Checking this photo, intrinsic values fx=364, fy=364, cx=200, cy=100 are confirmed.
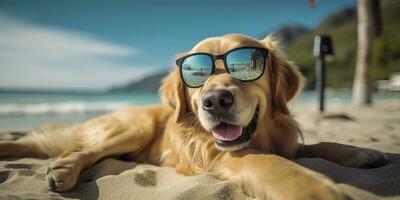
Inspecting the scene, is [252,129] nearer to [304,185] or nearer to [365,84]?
[304,185]

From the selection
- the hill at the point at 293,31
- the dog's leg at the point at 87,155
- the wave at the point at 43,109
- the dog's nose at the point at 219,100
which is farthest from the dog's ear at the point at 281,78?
the hill at the point at 293,31

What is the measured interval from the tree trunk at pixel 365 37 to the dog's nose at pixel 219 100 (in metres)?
8.79

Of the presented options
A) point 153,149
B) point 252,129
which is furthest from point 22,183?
point 252,129

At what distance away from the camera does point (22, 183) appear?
100 inches

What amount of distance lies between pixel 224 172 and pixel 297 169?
0.64 metres

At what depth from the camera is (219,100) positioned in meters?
2.33

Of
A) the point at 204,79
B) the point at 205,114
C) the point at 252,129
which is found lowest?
the point at 252,129

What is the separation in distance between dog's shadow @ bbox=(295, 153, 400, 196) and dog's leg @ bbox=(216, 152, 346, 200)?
0.38m

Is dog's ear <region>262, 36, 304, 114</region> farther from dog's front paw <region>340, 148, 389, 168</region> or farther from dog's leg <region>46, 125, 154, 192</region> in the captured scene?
dog's leg <region>46, 125, 154, 192</region>

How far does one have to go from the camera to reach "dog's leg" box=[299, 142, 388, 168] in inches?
103

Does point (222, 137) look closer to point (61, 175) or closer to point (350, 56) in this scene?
point (61, 175)

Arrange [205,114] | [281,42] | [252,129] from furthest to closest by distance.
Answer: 1. [281,42]
2. [252,129]
3. [205,114]

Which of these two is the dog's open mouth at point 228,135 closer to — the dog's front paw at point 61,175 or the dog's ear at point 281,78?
the dog's ear at point 281,78

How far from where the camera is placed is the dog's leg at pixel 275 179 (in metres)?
1.75
